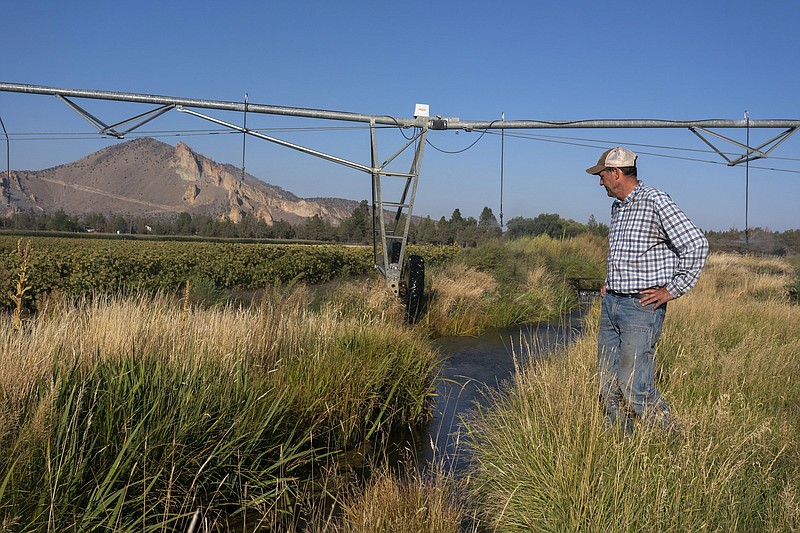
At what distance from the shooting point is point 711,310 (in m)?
10.6

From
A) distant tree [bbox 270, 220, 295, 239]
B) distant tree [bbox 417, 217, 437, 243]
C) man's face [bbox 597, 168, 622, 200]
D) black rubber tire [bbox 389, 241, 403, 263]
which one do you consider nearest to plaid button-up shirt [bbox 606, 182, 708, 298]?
man's face [bbox 597, 168, 622, 200]

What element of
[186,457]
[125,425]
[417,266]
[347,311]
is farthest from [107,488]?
[417,266]

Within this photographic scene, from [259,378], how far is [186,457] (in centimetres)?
134

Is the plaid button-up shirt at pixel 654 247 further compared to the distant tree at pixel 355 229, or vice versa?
the distant tree at pixel 355 229

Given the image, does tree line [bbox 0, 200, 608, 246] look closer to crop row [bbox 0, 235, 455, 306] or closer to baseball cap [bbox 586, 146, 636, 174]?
crop row [bbox 0, 235, 455, 306]

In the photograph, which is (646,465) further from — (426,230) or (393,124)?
(426,230)

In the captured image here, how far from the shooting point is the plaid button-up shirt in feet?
14.4

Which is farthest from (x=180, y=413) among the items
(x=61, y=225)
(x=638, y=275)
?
(x=61, y=225)

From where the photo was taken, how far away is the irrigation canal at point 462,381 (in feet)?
19.7

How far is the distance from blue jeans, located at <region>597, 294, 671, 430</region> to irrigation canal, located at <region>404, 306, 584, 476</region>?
742 millimetres

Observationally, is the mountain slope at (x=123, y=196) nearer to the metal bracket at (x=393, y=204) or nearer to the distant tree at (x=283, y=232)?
the distant tree at (x=283, y=232)

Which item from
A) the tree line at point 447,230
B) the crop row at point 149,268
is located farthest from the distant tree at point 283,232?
the crop row at point 149,268

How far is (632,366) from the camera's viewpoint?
456cm

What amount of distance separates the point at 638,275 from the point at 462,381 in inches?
205
